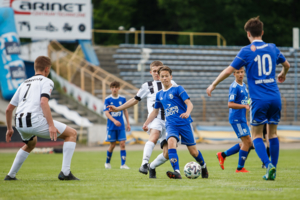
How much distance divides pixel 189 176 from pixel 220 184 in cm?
115

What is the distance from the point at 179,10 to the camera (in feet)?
129

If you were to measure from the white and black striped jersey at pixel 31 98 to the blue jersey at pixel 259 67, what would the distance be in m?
2.59

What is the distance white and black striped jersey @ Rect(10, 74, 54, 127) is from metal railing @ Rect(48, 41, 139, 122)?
15.3 metres

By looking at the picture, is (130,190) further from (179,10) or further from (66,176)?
(179,10)

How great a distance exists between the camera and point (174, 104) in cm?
662

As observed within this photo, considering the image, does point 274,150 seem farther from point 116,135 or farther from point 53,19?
point 53,19

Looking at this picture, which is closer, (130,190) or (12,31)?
(130,190)

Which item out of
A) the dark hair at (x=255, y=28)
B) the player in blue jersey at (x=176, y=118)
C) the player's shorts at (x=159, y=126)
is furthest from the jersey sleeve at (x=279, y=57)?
the player's shorts at (x=159, y=126)

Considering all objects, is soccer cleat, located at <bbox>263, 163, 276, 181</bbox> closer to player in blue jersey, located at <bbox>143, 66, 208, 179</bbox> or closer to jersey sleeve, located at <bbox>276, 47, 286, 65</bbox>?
player in blue jersey, located at <bbox>143, 66, 208, 179</bbox>

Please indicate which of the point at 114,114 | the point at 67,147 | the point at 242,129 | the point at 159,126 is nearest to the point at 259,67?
the point at 159,126

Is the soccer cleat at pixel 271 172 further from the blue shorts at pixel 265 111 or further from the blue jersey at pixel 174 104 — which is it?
the blue jersey at pixel 174 104

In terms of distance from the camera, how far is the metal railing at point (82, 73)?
22.9 metres

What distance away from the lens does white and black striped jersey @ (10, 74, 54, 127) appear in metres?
5.78

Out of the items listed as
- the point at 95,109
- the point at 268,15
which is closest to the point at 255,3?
the point at 268,15
